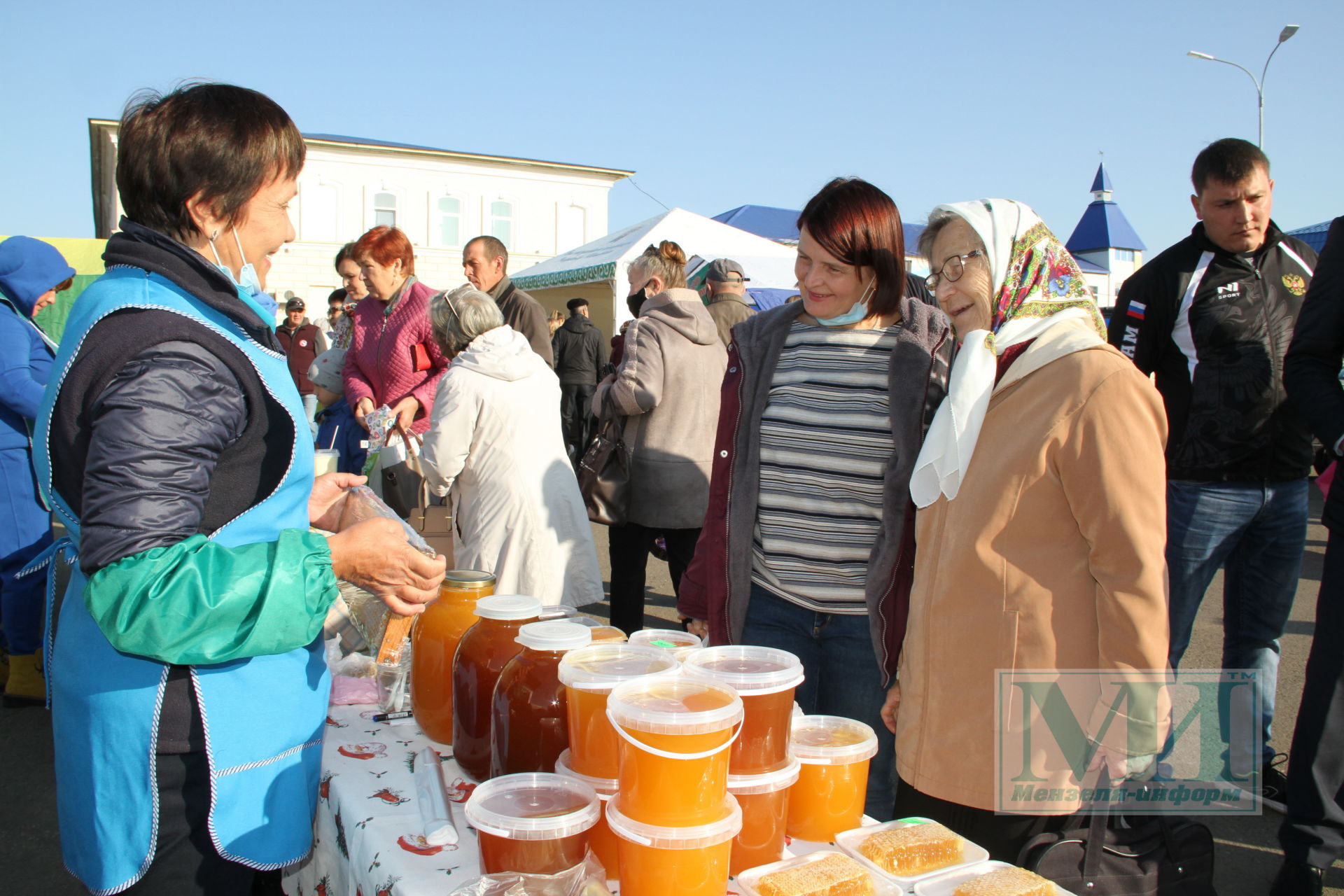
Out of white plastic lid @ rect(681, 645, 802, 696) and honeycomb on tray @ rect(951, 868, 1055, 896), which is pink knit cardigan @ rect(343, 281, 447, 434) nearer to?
white plastic lid @ rect(681, 645, 802, 696)

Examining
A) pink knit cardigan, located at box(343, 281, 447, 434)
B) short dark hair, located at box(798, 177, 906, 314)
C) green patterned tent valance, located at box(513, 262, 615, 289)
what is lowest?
pink knit cardigan, located at box(343, 281, 447, 434)

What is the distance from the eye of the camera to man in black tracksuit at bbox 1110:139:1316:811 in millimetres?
3004

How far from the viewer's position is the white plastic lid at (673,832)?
1.09m

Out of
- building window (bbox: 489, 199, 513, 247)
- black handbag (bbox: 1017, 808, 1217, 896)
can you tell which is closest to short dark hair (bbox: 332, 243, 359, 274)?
black handbag (bbox: 1017, 808, 1217, 896)

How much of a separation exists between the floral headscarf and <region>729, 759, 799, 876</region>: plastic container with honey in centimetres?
79

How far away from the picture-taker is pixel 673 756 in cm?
109

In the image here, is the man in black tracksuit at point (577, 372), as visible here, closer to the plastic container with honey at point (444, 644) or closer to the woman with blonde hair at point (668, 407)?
the woman with blonde hair at point (668, 407)

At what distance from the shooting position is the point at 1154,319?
10.7 ft

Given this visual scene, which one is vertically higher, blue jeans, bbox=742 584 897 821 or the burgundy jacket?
the burgundy jacket

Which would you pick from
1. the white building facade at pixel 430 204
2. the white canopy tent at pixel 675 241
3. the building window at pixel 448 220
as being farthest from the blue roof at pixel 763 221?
the building window at pixel 448 220

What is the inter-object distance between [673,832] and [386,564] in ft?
2.02

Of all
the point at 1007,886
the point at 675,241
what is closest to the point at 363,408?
the point at 1007,886

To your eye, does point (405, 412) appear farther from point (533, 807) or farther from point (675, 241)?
point (675, 241)

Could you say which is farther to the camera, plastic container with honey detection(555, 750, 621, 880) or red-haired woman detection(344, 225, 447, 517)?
red-haired woman detection(344, 225, 447, 517)
